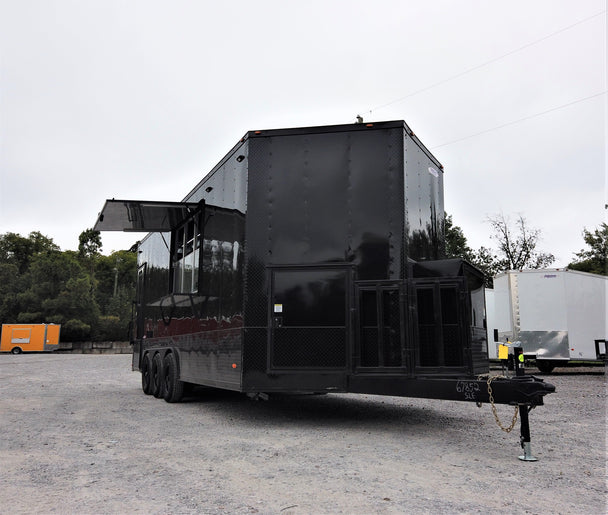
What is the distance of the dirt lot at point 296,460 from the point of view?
370 centimetres

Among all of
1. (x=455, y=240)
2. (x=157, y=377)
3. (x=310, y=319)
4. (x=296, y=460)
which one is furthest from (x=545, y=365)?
(x=455, y=240)

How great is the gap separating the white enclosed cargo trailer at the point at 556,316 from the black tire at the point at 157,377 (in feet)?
33.6

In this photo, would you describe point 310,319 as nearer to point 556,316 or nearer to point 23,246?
point 556,316

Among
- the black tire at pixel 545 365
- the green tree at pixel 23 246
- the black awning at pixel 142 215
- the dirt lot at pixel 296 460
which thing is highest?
the green tree at pixel 23 246

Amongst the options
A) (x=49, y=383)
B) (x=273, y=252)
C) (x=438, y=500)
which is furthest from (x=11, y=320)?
(x=438, y=500)

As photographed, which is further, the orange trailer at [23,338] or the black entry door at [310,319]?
the orange trailer at [23,338]

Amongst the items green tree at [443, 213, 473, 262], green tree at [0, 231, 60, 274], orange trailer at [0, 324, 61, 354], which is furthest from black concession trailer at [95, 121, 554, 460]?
green tree at [0, 231, 60, 274]

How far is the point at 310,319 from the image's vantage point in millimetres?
6531

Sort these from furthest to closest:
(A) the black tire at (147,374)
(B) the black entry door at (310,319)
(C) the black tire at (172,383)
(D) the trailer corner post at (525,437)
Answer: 1. (A) the black tire at (147,374)
2. (C) the black tire at (172,383)
3. (B) the black entry door at (310,319)
4. (D) the trailer corner post at (525,437)

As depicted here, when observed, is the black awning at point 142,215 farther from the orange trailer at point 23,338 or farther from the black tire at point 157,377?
the orange trailer at point 23,338

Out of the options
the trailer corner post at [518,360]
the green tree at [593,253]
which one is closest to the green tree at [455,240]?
the green tree at [593,253]

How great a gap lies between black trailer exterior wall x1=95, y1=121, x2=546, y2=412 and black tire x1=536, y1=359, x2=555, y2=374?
10.6m

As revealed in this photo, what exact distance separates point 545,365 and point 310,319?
1310 centimetres

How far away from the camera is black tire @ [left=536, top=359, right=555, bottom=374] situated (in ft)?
53.4
